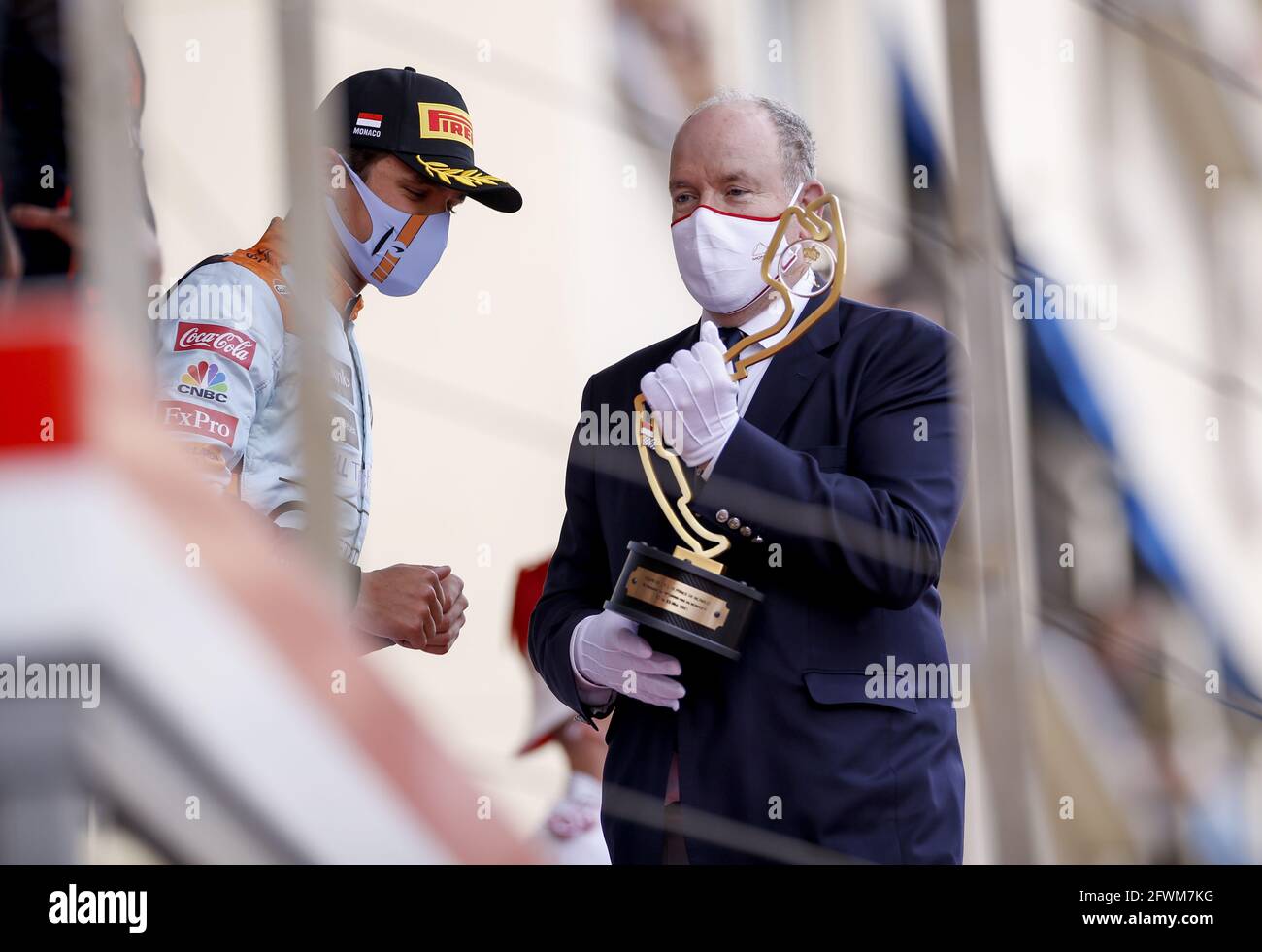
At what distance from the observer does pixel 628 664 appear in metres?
1.82

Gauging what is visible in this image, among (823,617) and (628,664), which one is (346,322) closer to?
(628,664)

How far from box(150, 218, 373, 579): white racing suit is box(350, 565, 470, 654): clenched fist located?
2.1 inches

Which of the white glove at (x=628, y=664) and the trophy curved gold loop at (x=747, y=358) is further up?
the trophy curved gold loop at (x=747, y=358)

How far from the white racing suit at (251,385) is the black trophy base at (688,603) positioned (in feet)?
1.26

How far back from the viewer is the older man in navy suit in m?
1.76

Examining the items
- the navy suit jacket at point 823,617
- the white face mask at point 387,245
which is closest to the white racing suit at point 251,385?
the white face mask at point 387,245

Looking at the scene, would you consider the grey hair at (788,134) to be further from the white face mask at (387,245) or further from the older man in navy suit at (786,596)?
the white face mask at (387,245)

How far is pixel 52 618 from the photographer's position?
2.56ft

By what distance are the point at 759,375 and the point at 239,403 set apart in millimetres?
607

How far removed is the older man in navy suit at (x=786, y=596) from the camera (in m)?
1.76
